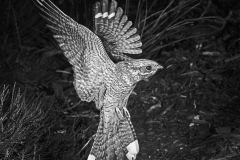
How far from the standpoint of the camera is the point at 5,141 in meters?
1.77

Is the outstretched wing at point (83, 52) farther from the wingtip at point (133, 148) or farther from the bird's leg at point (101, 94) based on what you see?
the wingtip at point (133, 148)

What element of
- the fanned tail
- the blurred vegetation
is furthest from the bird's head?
the blurred vegetation

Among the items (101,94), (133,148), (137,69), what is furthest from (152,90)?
(137,69)

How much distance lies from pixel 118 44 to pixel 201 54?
1280 millimetres

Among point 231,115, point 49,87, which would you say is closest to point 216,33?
point 231,115

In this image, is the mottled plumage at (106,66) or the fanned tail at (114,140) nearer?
the mottled plumage at (106,66)

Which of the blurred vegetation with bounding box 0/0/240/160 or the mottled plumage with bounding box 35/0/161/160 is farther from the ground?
the mottled plumage with bounding box 35/0/161/160

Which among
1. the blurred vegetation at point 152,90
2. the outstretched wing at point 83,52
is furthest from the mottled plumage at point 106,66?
the blurred vegetation at point 152,90

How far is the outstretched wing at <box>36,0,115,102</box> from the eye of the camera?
155 cm

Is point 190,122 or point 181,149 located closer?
point 181,149

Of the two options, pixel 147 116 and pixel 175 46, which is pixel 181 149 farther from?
pixel 175 46

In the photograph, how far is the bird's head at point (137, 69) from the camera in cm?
148

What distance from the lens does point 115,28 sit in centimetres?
152

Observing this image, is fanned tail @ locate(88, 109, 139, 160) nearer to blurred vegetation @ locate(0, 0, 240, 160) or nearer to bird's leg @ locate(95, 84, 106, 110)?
bird's leg @ locate(95, 84, 106, 110)
